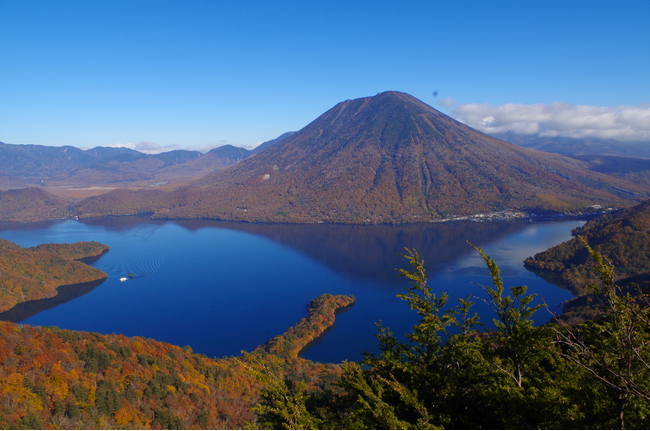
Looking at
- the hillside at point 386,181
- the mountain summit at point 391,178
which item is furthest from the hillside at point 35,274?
the hillside at point 386,181

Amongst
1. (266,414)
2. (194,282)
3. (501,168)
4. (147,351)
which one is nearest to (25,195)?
(194,282)

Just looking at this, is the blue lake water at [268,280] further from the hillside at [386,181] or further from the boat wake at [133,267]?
the hillside at [386,181]

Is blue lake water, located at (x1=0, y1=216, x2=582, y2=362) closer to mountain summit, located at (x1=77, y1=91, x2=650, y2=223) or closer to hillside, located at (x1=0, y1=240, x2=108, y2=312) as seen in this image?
hillside, located at (x1=0, y1=240, x2=108, y2=312)

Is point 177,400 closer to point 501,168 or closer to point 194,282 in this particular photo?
point 194,282

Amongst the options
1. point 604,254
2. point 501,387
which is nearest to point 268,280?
point 604,254

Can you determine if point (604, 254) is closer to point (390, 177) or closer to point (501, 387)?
point (501, 387)
